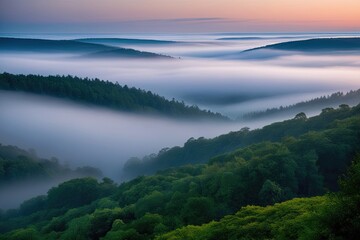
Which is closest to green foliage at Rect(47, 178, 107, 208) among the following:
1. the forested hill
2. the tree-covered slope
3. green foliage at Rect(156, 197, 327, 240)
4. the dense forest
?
the dense forest

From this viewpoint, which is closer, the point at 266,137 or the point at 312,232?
the point at 312,232

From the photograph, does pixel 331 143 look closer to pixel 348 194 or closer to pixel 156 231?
pixel 156 231

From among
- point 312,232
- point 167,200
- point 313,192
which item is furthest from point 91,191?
point 312,232

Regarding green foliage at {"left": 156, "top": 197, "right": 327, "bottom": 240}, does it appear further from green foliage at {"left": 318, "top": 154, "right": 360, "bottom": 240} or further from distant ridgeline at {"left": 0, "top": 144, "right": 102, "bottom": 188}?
distant ridgeline at {"left": 0, "top": 144, "right": 102, "bottom": 188}

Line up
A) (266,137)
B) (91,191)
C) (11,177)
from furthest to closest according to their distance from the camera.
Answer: (11,177)
(266,137)
(91,191)

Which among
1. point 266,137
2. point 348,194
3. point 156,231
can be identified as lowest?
point 156,231

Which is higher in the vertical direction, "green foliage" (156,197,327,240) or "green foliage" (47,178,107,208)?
"green foliage" (47,178,107,208)

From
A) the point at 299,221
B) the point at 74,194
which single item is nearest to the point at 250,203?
the point at 299,221
